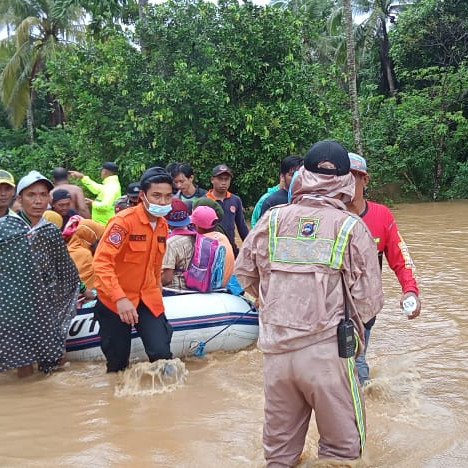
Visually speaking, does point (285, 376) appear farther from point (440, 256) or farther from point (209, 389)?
point (440, 256)

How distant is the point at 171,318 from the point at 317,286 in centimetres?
286

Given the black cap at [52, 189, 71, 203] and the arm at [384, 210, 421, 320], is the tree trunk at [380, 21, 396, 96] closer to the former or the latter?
the black cap at [52, 189, 71, 203]

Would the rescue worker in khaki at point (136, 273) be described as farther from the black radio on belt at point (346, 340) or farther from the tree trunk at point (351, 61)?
the tree trunk at point (351, 61)

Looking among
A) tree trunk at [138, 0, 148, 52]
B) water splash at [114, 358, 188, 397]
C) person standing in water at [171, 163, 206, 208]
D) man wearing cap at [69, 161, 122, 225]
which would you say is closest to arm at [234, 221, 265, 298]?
water splash at [114, 358, 188, 397]

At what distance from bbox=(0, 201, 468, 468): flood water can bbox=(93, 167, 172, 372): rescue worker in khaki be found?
434 millimetres

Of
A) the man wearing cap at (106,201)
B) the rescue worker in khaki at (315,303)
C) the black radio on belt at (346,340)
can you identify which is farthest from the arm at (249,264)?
the man wearing cap at (106,201)

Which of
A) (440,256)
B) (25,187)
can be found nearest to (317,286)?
(25,187)

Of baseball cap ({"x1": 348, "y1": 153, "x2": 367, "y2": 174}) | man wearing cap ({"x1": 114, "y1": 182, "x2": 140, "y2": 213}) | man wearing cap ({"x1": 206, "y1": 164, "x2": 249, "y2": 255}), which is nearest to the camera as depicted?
baseball cap ({"x1": 348, "y1": 153, "x2": 367, "y2": 174})

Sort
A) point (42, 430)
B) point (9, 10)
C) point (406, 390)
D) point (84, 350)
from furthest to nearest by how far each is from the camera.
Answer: point (9, 10) → point (84, 350) → point (406, 390) → point (42, 430)

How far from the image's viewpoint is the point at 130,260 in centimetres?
440

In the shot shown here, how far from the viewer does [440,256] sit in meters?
10.1

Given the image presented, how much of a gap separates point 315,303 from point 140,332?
2283mm

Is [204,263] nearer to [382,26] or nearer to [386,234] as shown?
[386,234]

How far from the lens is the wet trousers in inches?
101
